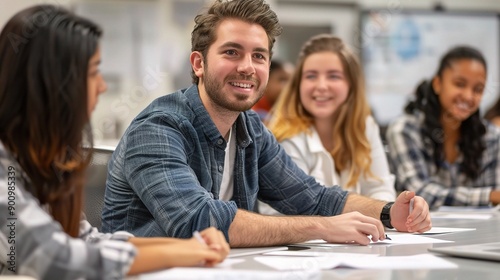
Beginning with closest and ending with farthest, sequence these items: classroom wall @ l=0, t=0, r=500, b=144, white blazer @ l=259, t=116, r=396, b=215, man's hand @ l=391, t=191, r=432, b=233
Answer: man's hand @ l=391, t=191, r=432, b=233, white blazer @ l=259, t=116, r=396, b=215, classroom wall @ l=0, t=0, r=500, b=144

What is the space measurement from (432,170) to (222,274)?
198 cm

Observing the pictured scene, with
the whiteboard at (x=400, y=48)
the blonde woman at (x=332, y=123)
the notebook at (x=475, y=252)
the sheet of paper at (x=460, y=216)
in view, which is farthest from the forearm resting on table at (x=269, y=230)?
the whiteboard at (x=400, y=48)

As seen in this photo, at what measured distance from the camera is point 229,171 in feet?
5.87

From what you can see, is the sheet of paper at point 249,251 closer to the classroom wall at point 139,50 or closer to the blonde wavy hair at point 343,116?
the blonde wavy hair at point 343,116

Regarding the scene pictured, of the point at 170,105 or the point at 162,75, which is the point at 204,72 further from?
the point at 162,75

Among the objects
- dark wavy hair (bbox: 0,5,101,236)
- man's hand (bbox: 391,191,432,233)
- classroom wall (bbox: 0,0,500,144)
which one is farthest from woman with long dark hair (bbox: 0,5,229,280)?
classroom wall (bbox: 0,0,500,144)

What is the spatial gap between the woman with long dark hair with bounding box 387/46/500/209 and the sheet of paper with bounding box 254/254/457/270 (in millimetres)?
1515

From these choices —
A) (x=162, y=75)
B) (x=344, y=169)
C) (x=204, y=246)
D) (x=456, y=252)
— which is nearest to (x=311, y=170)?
(x=344, y=169)

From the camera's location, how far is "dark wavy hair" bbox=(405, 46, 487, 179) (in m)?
2.86

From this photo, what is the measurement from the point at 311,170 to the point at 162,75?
2471 millimetres

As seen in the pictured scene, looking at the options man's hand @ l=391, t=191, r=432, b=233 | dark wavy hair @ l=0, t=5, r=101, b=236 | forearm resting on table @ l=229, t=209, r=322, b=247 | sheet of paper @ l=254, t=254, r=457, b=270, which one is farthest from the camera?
man's hand @ l=391, t=191, r=432, b=233

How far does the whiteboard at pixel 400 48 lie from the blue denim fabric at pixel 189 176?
356cm

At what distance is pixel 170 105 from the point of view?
166 centimetres

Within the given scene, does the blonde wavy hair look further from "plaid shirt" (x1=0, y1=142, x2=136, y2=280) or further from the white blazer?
"plaid shirt" (x1=0, y1=142, x2=136, y2=280)
